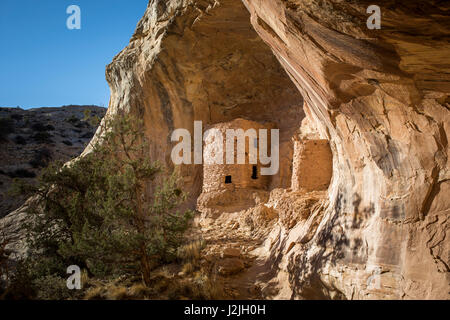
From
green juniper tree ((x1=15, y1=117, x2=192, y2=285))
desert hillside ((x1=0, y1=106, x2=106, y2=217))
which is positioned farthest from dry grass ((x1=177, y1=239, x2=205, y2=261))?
desert hillside ((x1=0, y1=106, x2=106, y2=217))

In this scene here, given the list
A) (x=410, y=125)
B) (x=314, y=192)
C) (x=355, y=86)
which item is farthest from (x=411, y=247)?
(x=314, y=192)

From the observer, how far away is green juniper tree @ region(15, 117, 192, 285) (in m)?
6.09

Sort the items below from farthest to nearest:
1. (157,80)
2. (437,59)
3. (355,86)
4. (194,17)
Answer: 1. (157,80)
2. (194,17)
3. (355,86)
4. (437,59)

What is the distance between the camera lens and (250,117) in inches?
557

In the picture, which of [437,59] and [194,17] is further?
[194,17]

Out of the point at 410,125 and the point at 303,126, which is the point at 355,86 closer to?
the point at 410,125

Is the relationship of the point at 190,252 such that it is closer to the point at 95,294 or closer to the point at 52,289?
the point at 95,294

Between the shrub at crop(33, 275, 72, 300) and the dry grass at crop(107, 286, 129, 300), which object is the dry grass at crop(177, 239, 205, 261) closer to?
the dry grass at crop(107, 286, 129, 300)

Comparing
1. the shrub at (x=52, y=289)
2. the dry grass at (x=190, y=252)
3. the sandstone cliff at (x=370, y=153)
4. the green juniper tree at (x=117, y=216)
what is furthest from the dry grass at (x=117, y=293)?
the sandstone cliff at (x=370, y=153)

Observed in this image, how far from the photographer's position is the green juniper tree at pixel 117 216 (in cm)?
609

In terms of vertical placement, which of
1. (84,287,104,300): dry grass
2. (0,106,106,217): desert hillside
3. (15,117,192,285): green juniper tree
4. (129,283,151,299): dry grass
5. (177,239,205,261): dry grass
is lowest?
(84,287,104,300): dry grass

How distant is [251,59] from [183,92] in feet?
10.3

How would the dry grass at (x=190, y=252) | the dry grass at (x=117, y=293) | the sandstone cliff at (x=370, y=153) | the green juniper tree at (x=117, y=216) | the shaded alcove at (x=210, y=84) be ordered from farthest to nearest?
the shaded alcove at (x=210, y=84) < the dry grass at (x=190, y=252) < the green juniper tree at (x=117, y=216) < the dry grass at (x=117, y=293) < the sandstone cliff at (x=370, y=153)

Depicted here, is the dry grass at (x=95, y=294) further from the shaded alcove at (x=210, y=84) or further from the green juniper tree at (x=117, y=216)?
the shaded alcove at (x=210, y=84)
